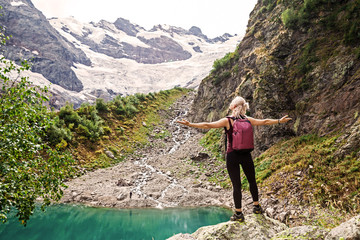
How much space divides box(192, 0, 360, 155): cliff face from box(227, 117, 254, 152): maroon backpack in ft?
36.8

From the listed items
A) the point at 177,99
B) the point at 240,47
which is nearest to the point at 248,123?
the point at 240,47

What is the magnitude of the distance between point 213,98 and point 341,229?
36.2 meters

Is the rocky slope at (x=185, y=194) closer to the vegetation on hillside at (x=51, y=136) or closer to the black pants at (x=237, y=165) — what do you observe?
the black pants at (x=237, y=165)

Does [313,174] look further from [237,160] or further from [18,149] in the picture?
[18,149]

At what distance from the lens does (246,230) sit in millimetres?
5219

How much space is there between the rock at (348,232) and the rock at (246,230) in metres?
1.72

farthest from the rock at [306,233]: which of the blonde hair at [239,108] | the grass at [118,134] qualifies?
the grass at [118,134]

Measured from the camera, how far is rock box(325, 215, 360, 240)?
3.31 meters

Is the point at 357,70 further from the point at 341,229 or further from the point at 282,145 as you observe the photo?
the point at 341,229

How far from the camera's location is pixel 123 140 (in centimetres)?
3559

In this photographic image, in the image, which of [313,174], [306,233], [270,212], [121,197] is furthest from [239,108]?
[121,197]

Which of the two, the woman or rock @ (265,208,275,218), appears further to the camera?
rock @ (265,208,275,218)

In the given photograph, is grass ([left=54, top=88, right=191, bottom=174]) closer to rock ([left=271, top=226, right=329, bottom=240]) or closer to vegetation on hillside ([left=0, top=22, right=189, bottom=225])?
vegetation on hillside ([left=0, top=22, right=189, bottom=225])

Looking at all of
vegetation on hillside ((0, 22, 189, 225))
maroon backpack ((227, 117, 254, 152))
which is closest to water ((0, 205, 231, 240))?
vegetation on hillside ((0, 22, 189, 225))
